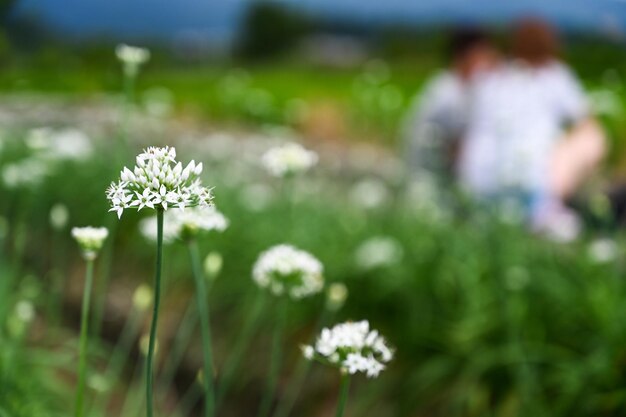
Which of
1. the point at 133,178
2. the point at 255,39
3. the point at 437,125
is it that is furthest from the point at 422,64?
the point at 133,178

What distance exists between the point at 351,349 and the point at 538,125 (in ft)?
9.91

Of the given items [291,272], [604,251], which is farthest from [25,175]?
[604,251]

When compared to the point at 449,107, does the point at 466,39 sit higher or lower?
higher

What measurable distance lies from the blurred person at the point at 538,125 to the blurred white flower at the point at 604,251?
671 mm

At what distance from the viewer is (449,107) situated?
13.2 feet

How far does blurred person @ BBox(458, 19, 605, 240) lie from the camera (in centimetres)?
366

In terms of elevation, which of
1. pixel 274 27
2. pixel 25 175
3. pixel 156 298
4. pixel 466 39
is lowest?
pixel 156 298

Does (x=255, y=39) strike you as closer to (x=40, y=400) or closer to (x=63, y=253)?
(x=63, y=253)

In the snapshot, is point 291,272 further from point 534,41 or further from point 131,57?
point 534,41

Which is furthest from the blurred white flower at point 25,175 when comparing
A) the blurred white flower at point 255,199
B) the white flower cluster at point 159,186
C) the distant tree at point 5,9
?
the blurred white flower at point 255,199

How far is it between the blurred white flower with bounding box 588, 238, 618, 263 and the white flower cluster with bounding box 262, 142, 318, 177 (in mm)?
1447

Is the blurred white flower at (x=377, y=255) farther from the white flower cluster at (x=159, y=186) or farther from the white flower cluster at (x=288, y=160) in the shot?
the white flower cluster at (x=159, y=186)

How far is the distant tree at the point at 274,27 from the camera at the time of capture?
873cm

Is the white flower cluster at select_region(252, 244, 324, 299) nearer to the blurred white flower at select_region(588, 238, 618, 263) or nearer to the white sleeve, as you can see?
the blurred white flower at select_region(588, 238, 618, 263)
